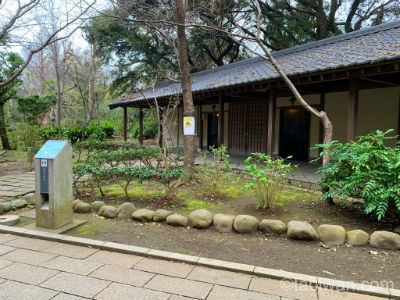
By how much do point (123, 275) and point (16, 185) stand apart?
480cm

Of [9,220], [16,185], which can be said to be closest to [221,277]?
[9,220]

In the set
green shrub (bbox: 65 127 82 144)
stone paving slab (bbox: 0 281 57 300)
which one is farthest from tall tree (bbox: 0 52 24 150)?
stone paving slab (bbox: 0 281 57 300)

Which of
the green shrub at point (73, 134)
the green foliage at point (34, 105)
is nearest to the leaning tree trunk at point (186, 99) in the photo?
the green foliage at point (34, 105)

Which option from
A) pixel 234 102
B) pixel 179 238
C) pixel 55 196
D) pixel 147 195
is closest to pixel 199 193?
pixel 147 195

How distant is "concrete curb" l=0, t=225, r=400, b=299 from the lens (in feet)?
6.73

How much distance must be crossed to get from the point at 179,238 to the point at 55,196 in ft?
5.17

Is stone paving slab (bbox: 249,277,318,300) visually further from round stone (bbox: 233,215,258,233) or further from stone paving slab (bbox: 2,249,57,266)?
stone paving slab (bbox: 2,249,57,266)

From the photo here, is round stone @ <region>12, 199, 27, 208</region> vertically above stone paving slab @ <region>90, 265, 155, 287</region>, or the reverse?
round stone @ <region>12, 199, 27, 208</region>

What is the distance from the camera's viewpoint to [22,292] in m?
2.00

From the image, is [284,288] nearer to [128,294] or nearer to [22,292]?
[128,294]

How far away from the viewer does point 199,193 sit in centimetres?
502

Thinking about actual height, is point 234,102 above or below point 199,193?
above

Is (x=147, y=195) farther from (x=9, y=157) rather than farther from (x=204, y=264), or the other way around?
(x=9, y=157)

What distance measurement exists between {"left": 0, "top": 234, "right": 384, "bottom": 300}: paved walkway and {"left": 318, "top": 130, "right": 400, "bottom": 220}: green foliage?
4.57 feet
